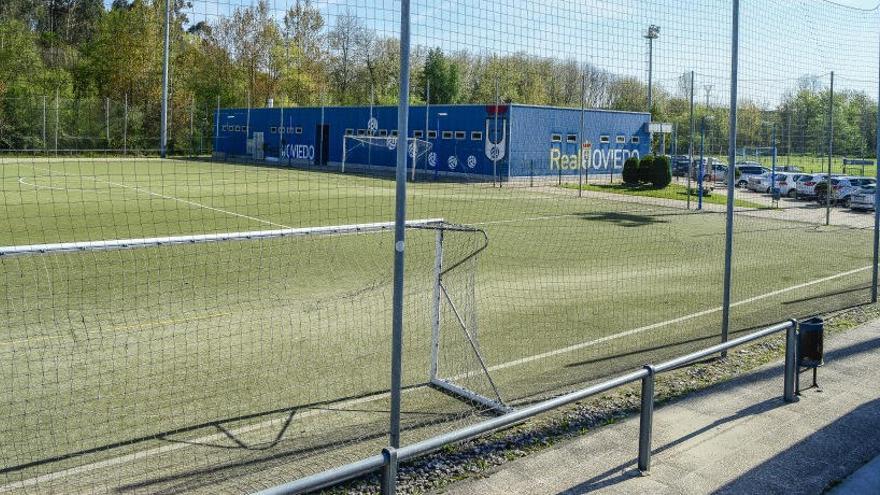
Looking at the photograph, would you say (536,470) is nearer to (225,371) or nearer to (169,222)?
(225,371)

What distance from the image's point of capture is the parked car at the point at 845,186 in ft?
106

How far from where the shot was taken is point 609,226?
22.6 m

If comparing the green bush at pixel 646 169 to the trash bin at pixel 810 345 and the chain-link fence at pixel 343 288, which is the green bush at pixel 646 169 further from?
the trash bin at pixel 810 345

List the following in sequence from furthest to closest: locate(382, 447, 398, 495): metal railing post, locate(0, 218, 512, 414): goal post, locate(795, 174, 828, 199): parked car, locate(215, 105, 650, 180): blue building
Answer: locate(215, 105, 650, 180): blue building, locate(795, 174, 828, 199): parked car, locate(0, 218, 512, 414): goal post, locate(382, 447, 398, 495): metal railing post

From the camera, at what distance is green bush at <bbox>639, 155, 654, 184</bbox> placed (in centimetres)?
3672

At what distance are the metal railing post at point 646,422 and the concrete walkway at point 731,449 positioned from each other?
9cm

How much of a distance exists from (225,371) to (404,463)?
2.75 metres

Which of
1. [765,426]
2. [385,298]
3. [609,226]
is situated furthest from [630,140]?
[765,426]

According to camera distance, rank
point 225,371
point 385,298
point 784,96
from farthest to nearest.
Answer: point 784,96 < point 385,298 < point 225,371

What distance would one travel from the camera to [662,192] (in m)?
35.8

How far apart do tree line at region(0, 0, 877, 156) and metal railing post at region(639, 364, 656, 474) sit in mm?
3167

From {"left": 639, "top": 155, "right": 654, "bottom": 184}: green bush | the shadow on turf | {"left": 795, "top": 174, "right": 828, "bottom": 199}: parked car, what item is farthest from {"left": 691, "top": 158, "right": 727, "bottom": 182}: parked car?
the shadow on turf

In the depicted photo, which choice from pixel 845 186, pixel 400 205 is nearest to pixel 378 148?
pixel 845 186

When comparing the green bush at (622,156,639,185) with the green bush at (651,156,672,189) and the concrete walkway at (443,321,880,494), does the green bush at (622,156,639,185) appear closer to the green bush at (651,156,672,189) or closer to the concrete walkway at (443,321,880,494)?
the green bush at (651,156,672,189)
